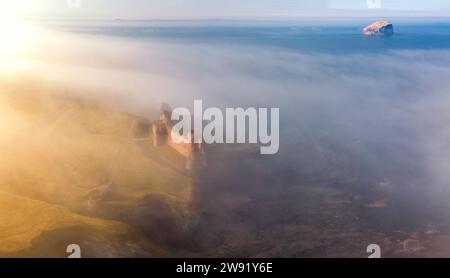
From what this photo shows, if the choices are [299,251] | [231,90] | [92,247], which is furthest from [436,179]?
[92,247]

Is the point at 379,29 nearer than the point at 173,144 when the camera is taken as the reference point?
No

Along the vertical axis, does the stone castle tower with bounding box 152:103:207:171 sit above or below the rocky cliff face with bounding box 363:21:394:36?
below

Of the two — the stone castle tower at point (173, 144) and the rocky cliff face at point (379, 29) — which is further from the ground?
the rocky cliff face at point (379, 29)

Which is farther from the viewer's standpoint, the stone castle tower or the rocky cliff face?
the rocky cliff face

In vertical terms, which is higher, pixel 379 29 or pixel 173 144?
pixel 379 29

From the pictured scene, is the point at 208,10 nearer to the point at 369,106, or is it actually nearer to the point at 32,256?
the point at 369,106
